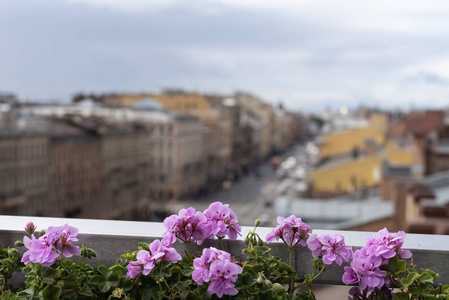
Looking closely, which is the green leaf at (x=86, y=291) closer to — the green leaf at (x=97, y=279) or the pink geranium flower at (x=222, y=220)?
the green leaf at (x=97, y=279)

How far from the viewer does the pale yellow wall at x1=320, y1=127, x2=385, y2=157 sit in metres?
50.7

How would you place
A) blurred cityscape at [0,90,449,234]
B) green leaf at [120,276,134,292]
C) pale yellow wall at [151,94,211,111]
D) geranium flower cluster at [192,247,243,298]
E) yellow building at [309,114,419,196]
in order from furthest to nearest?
pale yellow wall at [151,94,211,111] → yellow building at [309,114,419,196] → blurred cityscape at [0,90,449,234] → green leaf at [120,276,134,292] → geranium flower cluster at [192,247,243,298]

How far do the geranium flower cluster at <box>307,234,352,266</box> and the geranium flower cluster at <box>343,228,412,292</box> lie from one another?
0.09 ft

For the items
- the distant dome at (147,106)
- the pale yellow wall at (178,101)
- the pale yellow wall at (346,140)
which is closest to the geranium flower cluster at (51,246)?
the pale yellow wall at (346,140)

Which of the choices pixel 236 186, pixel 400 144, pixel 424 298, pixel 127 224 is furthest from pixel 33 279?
pixel 236 186

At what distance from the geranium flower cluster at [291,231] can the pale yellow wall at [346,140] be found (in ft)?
160

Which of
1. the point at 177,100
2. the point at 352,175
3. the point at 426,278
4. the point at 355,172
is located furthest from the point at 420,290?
the point at 177,100

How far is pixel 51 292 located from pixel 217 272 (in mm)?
412

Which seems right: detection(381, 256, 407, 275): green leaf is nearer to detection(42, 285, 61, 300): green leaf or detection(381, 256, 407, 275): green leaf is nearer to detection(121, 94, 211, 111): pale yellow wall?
detection(42, 285, 61, 300): green leaf

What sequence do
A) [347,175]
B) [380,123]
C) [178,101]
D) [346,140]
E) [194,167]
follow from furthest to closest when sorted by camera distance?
[178,101] → [194,167] → [380,123] → [346,140] → [347,175]

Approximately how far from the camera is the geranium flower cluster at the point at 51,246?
1689 mm

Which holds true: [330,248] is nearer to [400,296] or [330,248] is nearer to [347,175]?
[400,296]

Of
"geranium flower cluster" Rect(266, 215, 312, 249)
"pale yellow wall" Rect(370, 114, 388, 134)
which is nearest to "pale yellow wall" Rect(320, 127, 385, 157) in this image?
"pale yellow wall" Rect(370, 114, 388, 134)

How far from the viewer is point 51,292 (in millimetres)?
1689
